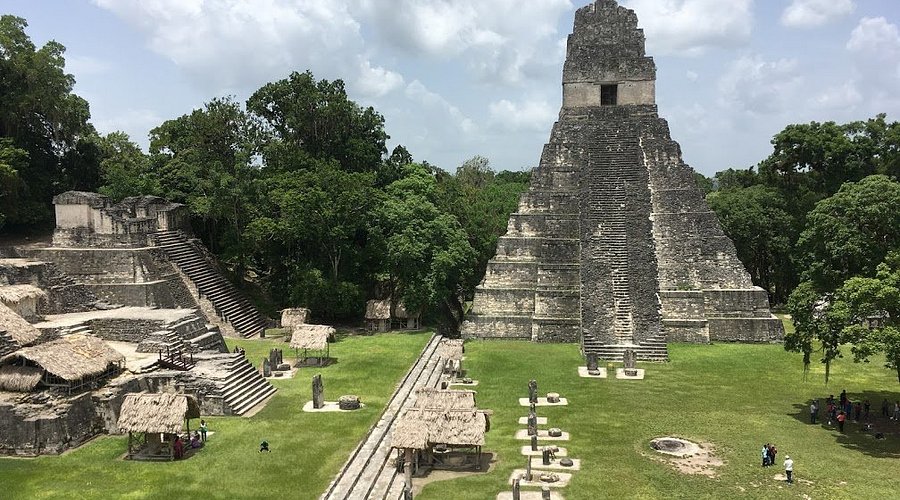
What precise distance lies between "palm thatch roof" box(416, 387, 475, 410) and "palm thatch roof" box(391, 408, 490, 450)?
52 centimetres

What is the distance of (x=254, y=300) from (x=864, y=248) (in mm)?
29021

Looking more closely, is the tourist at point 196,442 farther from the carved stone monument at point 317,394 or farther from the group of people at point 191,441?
the carved stone monument at point 317,394

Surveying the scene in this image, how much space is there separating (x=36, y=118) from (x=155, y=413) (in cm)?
2979

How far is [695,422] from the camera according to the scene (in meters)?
19.8

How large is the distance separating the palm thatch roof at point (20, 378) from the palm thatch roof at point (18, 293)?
21.9 ft

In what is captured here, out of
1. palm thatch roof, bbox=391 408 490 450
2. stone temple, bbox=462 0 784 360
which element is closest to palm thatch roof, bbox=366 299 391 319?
stone temple, bbox=462 0 784 360

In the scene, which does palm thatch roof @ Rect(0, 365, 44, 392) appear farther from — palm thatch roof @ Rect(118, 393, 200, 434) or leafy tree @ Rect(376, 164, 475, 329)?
leafy tree @ Rect(376, 164, 475, 329)

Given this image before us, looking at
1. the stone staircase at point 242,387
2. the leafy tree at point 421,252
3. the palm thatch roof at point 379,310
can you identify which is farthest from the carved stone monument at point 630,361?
the stone staircase at point 242,387

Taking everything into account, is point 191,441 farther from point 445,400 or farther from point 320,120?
point 320,120

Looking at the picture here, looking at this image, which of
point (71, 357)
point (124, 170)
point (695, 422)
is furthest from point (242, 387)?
point (124, 170)

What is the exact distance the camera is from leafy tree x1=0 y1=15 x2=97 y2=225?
36.8m

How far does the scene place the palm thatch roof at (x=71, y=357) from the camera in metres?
18.5

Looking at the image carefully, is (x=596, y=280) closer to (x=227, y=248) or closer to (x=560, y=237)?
(x=560, y=237)

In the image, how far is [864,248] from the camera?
63.0 ft
